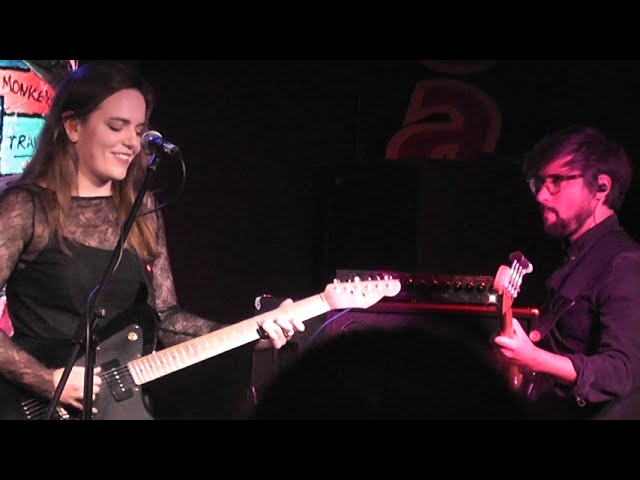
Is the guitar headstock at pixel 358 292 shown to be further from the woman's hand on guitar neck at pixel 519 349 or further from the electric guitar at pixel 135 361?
the woman's hand on guitar neck at pixel 519 349

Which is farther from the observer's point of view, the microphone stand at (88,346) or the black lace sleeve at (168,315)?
the black lace sleeve at (168,315)

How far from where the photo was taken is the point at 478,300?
307 centimetres

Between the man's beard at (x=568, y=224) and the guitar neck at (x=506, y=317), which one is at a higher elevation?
the man's beard at (x=568, y=224)

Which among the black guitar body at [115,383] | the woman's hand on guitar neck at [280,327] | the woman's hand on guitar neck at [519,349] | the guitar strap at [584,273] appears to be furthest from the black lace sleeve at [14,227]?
the guitar strap at [584,273]

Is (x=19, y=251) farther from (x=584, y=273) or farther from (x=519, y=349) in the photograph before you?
(x=584, y=273)

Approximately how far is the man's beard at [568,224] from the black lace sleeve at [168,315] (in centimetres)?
129

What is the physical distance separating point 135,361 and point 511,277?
136cm

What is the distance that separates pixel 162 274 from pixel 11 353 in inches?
24.5

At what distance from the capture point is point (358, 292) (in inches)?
116

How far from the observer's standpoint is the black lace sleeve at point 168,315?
295cm

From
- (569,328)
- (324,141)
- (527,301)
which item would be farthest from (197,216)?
(569,328)

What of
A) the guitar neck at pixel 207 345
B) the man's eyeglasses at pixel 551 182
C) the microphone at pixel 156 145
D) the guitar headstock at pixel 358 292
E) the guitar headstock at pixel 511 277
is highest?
the microphone at pixel 156 145

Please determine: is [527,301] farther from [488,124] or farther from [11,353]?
[11,353]

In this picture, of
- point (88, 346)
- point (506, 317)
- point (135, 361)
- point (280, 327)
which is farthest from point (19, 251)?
point (506, 317)
